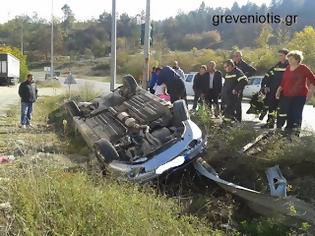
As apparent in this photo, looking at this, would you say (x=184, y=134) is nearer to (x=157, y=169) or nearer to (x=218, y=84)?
(x=157, y=169)

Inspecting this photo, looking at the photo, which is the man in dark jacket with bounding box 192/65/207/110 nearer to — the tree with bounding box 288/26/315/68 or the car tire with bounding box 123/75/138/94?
the car tire with bounding box 123/75/138/94

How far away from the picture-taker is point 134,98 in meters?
9.62

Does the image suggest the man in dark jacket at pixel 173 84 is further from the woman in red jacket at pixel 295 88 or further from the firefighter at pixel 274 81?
the woman in red jacket at pixel 295 88

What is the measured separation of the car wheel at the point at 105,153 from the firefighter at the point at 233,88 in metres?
4.36

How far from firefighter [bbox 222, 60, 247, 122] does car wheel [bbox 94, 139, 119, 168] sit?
436 centimetres

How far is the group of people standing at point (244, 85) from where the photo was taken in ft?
26.9

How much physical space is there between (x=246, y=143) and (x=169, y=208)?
2.91 metres

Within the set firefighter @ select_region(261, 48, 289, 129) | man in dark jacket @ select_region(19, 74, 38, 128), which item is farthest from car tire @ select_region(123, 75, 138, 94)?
man in dark jacket @ select_region(19, 74, 38, 128)

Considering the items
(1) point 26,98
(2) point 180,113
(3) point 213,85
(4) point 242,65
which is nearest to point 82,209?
(2) point 180,113

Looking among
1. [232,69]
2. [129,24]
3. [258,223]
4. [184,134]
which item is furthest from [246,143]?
[129,24]

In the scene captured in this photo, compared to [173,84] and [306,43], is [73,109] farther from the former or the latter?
[306,43]

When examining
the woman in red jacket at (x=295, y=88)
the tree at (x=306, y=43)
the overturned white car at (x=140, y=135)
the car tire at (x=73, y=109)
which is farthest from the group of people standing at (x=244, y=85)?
the tree at (x=306, y=43)

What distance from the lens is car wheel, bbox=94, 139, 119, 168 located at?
22.1 feet

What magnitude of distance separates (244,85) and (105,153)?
4939 millimetres
